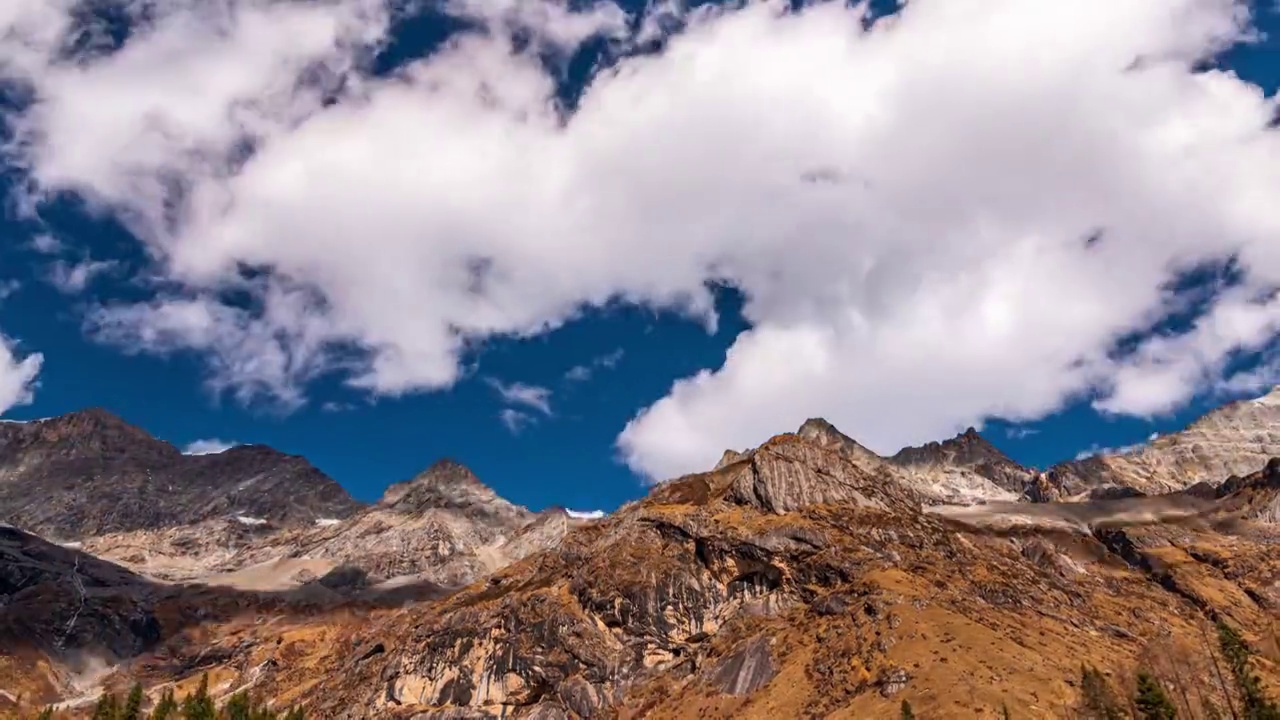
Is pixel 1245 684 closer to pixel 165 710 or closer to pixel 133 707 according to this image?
pixel 165 710

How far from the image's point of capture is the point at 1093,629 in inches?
7042

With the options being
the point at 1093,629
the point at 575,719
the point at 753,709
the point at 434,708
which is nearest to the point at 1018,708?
the point at 753,709

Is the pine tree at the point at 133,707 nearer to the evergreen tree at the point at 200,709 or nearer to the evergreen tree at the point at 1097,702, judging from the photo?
the evergreen tree at the point at 200,709

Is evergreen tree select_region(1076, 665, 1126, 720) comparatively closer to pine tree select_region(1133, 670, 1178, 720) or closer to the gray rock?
pine tree select_region(1133, 670, 1178, 720)

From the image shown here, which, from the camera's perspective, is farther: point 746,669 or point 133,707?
point 746,669

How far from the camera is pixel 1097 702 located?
11000 cm

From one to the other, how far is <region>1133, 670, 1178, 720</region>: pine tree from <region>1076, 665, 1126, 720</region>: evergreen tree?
3.54 meters

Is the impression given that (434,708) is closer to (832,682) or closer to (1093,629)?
(832,682)

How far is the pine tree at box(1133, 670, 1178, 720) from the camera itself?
101625 millimetres

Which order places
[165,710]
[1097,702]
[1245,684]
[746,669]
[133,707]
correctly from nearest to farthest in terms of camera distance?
[1245,684]
[1097,702]
[133,707]
[165,710]
[746,669]

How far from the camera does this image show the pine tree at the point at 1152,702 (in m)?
102

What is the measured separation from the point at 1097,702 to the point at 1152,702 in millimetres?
8653

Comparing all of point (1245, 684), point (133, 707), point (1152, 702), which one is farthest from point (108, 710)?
point (1245, 684)

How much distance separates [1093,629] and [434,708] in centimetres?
14717
